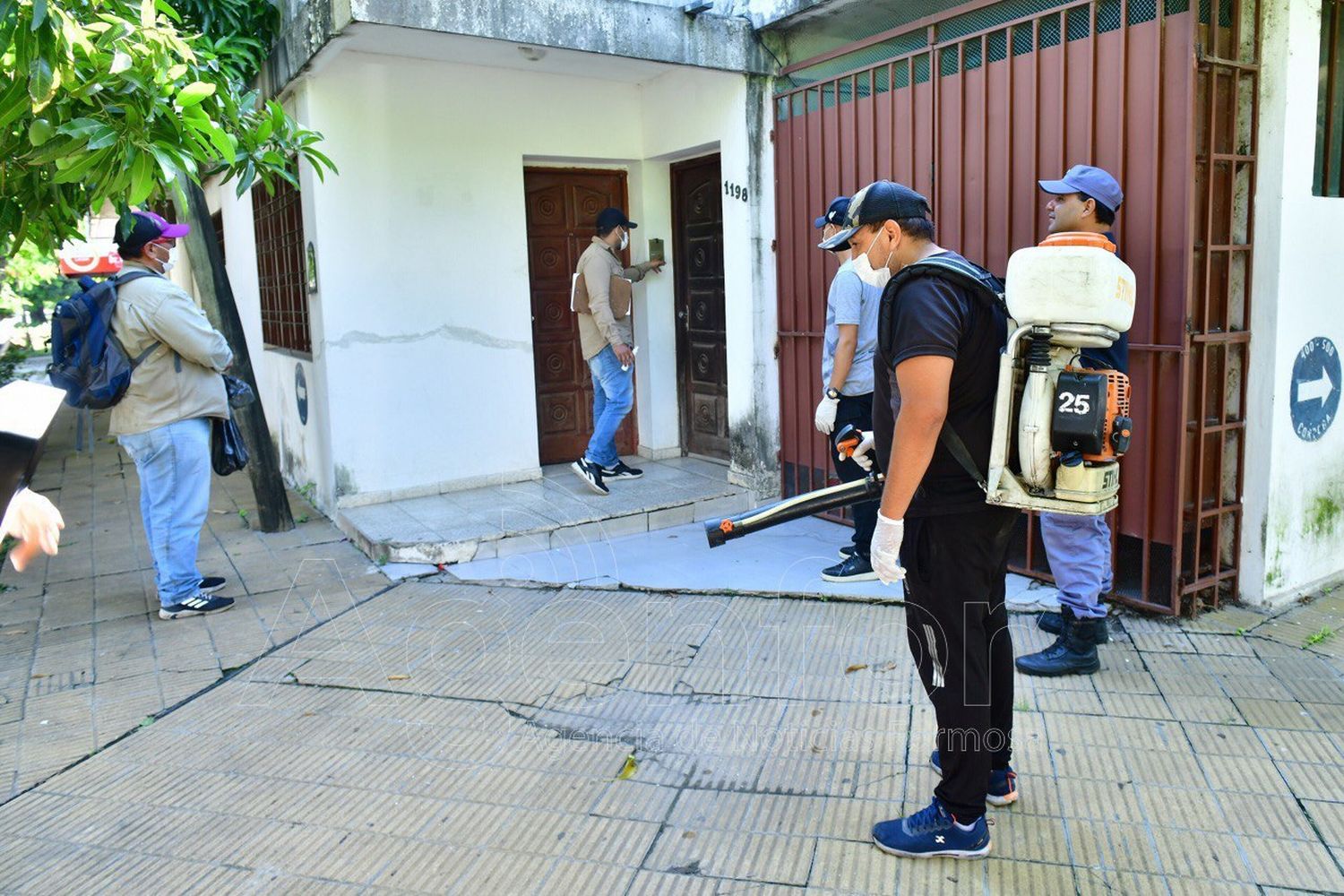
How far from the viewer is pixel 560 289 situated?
7805 millimetres

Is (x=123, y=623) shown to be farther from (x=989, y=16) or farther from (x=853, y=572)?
(x=989, y=16)

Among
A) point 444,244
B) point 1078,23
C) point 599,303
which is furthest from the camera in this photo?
point 444,244

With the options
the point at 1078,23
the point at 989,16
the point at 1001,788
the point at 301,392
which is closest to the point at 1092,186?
the point at 1078,23

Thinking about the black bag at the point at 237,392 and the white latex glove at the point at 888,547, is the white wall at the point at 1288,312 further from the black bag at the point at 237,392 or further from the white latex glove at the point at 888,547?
the black bag at the point at 237,392

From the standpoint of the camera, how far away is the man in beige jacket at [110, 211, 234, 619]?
4930mm

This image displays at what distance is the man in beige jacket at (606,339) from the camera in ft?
22.3

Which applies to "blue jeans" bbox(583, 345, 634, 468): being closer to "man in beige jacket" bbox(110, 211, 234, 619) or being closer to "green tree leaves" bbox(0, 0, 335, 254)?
"man in beige jacket" bbox(110, 211, 234, 619)

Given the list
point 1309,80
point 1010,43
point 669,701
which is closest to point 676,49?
point 1010,43

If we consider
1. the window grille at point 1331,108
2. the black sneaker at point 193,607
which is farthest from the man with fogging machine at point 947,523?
the black sneaker at point 193,607

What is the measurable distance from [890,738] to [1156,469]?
185cm

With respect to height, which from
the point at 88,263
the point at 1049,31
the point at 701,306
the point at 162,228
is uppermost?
the point at 1049,31

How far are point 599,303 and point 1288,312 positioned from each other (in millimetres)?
3949

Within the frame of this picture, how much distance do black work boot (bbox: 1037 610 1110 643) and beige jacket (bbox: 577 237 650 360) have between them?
3378 mm

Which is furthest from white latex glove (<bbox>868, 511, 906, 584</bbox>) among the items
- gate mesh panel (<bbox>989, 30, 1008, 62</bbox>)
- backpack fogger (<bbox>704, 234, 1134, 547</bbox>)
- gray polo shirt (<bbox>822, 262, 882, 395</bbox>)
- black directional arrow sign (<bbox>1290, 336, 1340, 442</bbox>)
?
gate mesh panel (<bbox>989, 30, 1008, 62</bbox>)
